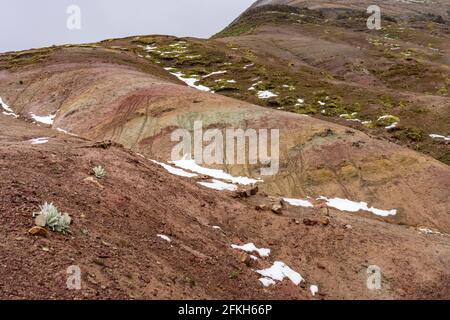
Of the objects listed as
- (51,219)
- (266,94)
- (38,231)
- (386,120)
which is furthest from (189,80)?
(38,231)

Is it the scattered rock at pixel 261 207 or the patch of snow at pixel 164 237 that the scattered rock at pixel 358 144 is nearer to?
the scattered rock at pixel 261 207

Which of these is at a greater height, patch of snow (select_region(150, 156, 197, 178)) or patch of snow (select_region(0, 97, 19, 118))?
patch of snow (select_region(0, 97, 19, 118))

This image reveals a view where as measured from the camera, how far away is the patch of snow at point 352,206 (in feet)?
74.8

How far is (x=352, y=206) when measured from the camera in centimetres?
2325

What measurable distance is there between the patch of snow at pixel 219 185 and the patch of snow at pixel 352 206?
481 centimetres

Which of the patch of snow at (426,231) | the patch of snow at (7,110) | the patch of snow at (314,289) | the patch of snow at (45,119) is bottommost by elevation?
the patch of snow at (426,231)

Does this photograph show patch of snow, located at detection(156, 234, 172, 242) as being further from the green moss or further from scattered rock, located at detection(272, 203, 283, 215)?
the green moss

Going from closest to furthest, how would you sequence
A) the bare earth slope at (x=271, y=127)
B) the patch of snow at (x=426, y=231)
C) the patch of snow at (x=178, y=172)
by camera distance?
the patch of snow at (x=426, y=231), the patch of snow at (x=178, y=172), the bare earth slope at (x=271, y=127)

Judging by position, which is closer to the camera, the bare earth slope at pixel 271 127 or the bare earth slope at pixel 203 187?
the bare earth slope at pixel 203 187

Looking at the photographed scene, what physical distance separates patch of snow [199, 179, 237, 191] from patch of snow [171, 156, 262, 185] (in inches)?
65.2

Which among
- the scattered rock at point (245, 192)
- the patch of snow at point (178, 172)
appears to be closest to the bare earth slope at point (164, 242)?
the scattered rock at point (245, 192)

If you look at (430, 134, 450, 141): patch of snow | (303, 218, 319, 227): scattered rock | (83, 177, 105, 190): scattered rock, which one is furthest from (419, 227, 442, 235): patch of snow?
(430, 134, 450, 141): patch of snow

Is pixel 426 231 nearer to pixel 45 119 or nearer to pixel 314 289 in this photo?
pixel 314 289

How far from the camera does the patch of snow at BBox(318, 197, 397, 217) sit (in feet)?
74.8
